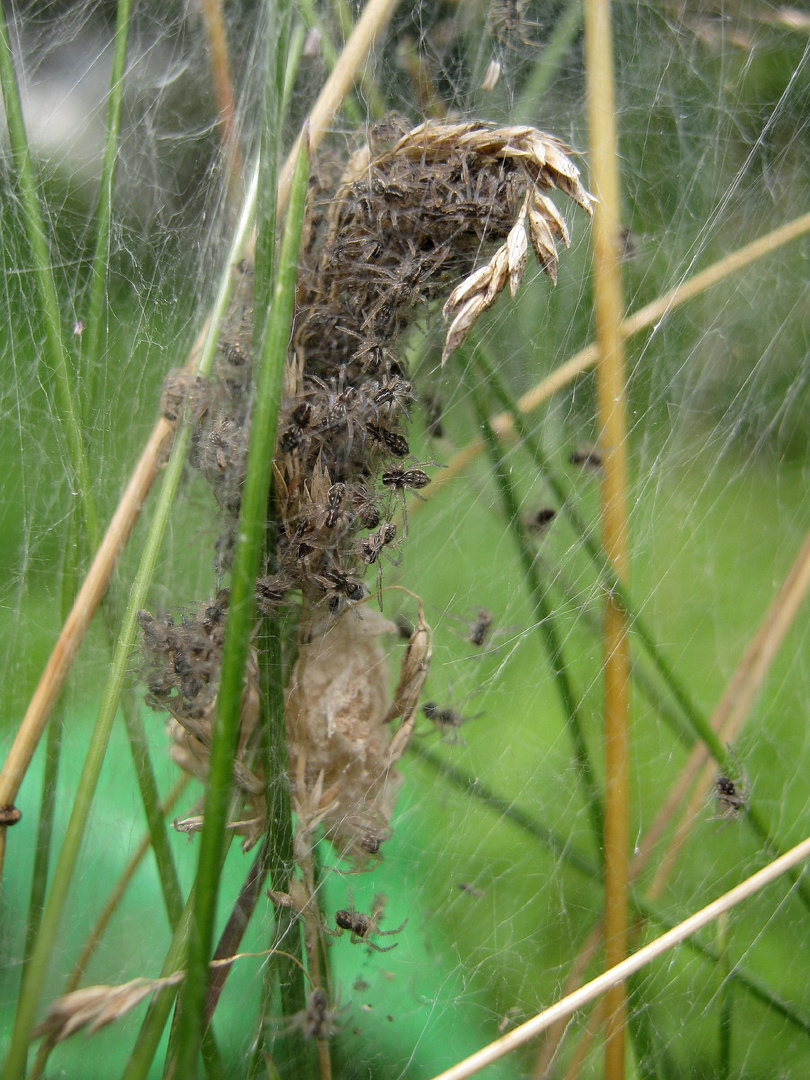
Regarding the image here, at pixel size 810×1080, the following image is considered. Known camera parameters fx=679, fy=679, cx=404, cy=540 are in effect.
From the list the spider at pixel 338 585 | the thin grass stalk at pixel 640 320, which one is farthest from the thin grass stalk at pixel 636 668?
the spider at pixel 338 585

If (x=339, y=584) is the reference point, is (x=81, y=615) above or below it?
below

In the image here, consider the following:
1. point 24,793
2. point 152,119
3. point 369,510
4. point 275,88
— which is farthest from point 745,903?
point 152,119

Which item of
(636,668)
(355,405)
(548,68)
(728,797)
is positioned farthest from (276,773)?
(548,68)

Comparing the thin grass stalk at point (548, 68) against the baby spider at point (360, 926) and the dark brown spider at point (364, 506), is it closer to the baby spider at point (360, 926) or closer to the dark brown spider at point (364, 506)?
the dark brown spider at point (364, 506)

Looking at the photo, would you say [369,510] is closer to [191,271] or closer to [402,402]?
[402,402]

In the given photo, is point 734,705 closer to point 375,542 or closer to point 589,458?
point 589,458
